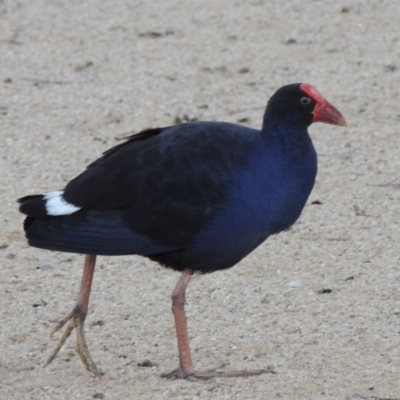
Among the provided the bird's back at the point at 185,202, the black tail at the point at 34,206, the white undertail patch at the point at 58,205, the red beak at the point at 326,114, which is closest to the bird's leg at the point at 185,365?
the bird's back at the point at 185,202

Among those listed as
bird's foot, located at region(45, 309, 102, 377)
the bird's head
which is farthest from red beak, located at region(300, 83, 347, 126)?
bird's foot, located at region(45, 309, 102, 377)

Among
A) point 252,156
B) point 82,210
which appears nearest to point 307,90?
point 252,156

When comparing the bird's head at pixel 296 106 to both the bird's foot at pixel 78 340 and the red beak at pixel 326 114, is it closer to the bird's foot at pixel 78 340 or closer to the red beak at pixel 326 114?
the red beak at pixel 326 114

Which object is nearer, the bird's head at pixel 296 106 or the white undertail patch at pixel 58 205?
the white undertail patch at pixel 58 205

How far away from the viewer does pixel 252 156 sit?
5.66 metres

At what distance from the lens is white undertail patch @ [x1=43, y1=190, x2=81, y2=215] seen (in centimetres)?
567

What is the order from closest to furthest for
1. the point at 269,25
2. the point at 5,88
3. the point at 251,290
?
the point at 251,290, the point at 5,88, the point at 269,25

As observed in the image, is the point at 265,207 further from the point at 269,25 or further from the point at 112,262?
the point at 269,25

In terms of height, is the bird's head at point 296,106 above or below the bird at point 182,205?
above

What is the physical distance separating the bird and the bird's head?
105 millimetres

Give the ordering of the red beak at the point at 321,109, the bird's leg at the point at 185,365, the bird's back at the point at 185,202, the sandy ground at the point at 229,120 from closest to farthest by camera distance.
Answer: the bird's back at the point at 185,202
the bird's leg at the point at 185,365
the sandy ground at the point at 229,120
the red beak at the point at 321,109

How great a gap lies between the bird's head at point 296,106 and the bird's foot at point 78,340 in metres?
1.39

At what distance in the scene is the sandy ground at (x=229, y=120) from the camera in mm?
5801

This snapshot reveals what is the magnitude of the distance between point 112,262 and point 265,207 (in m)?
1.85
